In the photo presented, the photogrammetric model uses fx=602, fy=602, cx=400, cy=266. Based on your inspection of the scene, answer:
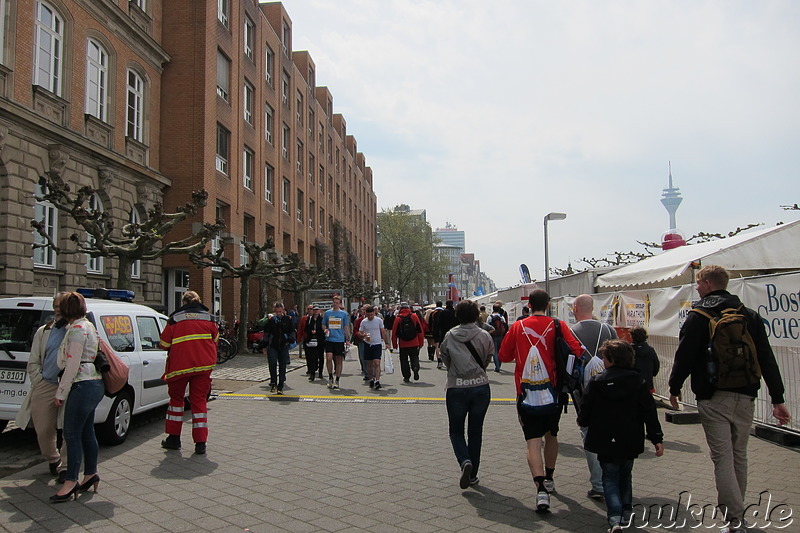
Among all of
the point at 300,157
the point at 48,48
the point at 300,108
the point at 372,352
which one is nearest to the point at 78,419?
the point at 372,352

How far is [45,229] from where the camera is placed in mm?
16109

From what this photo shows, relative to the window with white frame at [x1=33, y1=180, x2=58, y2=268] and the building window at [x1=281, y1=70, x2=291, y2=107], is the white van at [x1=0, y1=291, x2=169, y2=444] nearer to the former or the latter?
the window with white frame at [x1=33, y1=180, x2=58, y2=268]

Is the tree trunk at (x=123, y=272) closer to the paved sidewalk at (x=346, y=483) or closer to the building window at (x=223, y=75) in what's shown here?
the paved sidewalk at (x=346, y=483)

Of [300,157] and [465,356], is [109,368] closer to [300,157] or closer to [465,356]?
[465,356]

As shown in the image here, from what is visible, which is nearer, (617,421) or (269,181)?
(617,421)

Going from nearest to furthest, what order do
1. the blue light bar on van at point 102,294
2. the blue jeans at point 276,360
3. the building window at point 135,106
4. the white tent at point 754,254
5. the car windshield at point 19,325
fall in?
the car windshield at point 19,325, the blue light bar on van at point 102,294, the white tent at point 754,254, the blue jeans at point 276,360, the building window at point 135,106

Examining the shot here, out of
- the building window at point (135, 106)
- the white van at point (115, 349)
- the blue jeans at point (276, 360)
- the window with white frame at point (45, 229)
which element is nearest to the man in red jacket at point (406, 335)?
the blue jeans at point (276, 360)

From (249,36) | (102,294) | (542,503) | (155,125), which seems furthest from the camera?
(249,36)

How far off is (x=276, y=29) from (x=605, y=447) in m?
37.8

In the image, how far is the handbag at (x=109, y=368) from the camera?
504 centimetres

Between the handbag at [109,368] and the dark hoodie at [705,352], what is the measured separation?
4.46m

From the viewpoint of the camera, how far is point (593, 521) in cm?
448

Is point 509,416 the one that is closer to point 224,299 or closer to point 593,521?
point 593,521

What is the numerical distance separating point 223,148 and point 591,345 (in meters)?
23.8
